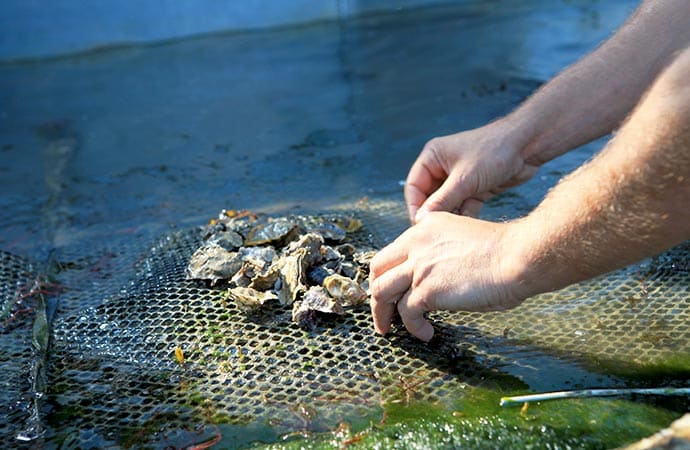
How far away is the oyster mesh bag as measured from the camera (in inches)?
90.3

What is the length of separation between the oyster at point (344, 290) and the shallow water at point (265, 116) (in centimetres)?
60

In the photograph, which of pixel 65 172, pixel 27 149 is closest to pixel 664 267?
pixel 65 172

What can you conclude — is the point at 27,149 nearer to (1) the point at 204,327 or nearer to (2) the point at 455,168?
(1) the point at 204,327

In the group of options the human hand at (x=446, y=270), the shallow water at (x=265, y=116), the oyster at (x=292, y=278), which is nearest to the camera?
the human hand at (x=446, y=270)

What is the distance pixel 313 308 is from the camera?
104 inches

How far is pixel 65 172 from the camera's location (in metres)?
4.74

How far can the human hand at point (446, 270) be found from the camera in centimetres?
210

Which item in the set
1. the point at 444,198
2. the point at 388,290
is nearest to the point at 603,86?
the point at 444,198

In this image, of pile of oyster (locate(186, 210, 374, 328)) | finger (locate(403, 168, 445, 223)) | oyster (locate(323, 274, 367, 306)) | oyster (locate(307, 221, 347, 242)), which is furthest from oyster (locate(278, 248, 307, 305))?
finger (locate(403, 168, 445, 223))

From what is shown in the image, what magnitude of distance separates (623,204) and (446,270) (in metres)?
0.53

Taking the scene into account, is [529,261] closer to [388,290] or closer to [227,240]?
[388,290]

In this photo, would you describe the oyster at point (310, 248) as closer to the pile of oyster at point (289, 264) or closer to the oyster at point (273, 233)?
the pile of oyster at point (289, 264)

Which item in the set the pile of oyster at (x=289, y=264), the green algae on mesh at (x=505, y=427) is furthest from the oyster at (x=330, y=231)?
the green algae on mesh at (x=505, y=427)

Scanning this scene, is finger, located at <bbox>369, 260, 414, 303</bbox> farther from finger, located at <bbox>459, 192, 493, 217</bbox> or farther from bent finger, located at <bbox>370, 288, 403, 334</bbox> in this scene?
finger, located at <bbox>459, 192, 493, 217</bbox>
